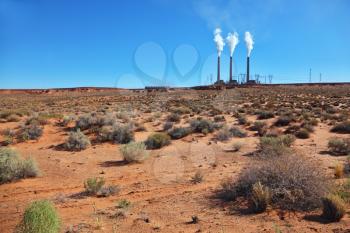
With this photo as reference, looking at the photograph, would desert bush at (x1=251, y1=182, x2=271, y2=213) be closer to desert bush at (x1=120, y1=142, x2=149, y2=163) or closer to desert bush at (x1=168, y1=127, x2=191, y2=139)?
desert bush at (x1=120, y1=142, x2=149, y2=163)

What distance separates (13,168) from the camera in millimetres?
10109

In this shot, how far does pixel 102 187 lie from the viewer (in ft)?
28.2

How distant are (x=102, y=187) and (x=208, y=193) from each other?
8.21 ft

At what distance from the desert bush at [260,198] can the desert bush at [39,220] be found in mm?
3556

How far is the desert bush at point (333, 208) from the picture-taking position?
6062 millimetres

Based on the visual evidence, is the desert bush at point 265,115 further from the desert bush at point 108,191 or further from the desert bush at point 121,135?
the desert bush at point 108,191

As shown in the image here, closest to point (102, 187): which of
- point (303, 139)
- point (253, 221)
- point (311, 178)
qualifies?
point (253, 221)

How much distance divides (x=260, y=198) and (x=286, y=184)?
2.32 feet

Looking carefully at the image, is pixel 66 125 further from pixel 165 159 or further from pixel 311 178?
pixel 311 178

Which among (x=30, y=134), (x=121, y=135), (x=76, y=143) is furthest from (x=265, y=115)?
(x=30, y=134)

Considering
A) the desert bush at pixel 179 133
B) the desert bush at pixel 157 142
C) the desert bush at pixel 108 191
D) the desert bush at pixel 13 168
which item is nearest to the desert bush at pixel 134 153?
the desert bush at pixel 157 142

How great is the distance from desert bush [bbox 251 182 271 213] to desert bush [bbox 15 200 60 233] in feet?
11.7

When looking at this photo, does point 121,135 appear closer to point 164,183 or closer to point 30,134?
point 30,134

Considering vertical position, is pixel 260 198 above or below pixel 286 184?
below
